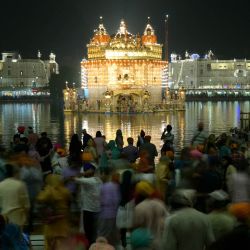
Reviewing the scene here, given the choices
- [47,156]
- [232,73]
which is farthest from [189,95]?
[47,156]

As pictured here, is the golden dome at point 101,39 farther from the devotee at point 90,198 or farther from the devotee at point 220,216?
the devotee at point 220,216

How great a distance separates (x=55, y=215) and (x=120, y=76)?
55.7m

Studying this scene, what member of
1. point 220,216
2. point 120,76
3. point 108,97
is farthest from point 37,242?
point 120,76

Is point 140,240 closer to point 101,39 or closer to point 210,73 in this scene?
point 101,39

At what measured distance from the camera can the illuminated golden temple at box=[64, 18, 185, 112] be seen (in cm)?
5972

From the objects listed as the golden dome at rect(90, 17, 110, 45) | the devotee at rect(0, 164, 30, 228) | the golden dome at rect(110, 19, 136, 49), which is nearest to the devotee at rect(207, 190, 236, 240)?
the devotee at rect(0, 164, 30, 228)

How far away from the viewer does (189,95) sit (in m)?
123

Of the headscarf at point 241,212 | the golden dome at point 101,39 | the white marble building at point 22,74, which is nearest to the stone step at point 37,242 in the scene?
the headscarf at point 241,212

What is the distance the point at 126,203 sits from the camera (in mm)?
7641

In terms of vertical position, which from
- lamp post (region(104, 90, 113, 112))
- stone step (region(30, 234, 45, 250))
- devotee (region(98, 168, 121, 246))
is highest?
lamp post (region(104, 90, 113, 112))

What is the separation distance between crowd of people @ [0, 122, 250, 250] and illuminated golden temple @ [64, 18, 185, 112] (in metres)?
48.2

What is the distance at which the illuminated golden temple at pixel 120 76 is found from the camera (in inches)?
2351

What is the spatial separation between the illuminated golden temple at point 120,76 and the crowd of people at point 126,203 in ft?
158

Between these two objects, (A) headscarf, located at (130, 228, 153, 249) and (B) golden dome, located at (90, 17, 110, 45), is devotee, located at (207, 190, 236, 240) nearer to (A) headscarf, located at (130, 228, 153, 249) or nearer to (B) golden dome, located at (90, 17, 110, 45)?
(A) headscarf, located at (130, 228, 153, 249)
